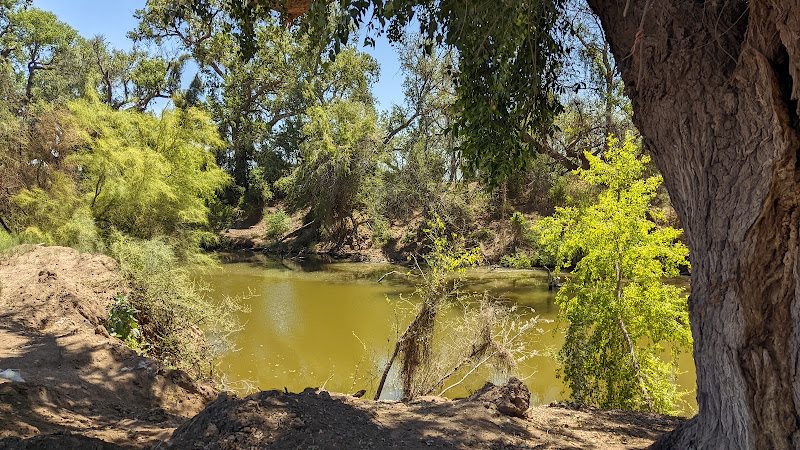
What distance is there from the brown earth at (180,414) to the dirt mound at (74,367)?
15 millimetres

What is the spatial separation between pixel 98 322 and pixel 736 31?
7.82 metres

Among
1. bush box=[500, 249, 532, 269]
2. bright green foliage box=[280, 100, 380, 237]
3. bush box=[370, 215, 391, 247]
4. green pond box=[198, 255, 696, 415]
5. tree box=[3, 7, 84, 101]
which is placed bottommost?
green pond box=[198, 255, 696, 415]

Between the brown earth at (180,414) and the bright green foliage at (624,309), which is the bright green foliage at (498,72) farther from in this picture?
the bright green foliage at (624,309)

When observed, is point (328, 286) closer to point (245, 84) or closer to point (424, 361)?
point (424, 361)

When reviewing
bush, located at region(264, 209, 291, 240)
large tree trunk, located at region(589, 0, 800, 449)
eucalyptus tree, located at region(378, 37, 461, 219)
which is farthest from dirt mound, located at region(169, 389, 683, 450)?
bush, located at region(264, 209, 291, 240)

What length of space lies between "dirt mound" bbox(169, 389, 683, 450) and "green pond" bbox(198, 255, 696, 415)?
7.37 feet

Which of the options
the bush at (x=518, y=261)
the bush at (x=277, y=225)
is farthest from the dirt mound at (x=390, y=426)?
the bush at (x=277, y=225)

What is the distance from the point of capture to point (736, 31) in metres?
2.69

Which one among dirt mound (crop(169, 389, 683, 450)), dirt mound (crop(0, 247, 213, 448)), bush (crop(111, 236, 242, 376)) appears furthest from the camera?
bush (crop(111, 236, 242, 376))

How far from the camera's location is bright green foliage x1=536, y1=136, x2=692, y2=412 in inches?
261

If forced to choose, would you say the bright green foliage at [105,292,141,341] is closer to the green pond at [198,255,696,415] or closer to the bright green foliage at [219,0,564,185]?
the green pond at [198,255,696,415]

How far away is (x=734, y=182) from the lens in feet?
8.58

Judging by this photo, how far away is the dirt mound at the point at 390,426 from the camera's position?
326 centimetres

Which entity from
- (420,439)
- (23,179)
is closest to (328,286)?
(23,179)
